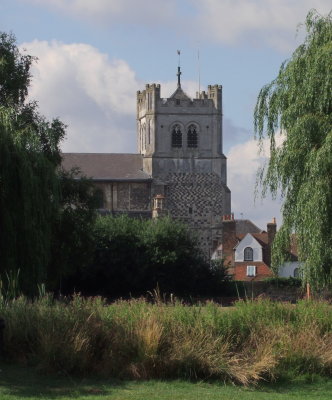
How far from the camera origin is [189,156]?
73.6m

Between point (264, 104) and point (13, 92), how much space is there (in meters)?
12.7

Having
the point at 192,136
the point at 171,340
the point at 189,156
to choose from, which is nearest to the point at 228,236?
the point at 189,156

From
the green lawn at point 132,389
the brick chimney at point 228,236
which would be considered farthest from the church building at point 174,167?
the green lawn at point 132,389

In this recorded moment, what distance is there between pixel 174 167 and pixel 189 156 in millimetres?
1631

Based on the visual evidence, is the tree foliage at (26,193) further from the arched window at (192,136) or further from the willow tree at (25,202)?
the arched window at (192,136)

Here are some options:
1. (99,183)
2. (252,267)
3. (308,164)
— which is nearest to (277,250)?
(308,164)

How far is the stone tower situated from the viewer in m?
71.5

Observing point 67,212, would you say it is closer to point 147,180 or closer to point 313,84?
point 313,84

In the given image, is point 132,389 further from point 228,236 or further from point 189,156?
point 189,156

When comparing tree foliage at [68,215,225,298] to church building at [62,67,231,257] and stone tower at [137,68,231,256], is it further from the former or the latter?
stone tower at [137,68,231,256]

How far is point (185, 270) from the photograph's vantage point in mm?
48281

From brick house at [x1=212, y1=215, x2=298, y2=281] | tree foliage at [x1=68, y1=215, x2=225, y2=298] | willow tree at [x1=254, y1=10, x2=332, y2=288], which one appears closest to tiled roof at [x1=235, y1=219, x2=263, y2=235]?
brick house at [x1=212, y1=215, x2=298, y2=281]

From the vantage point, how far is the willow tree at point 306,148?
59.4 feet

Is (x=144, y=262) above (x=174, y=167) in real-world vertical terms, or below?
below
